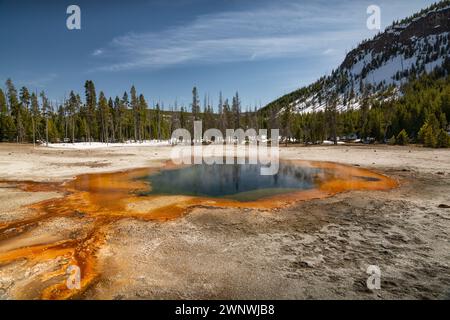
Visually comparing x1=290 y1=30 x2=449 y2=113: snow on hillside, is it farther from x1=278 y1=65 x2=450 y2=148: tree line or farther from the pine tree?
the pine tree

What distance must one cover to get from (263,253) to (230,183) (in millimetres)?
14079

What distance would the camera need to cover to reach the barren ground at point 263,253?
6.40 meters

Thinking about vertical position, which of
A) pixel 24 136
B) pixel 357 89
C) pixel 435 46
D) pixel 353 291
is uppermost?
pixel 435 46

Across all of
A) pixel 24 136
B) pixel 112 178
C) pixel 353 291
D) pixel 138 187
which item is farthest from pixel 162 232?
pixel 24 136

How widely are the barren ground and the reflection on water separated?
4984 mm

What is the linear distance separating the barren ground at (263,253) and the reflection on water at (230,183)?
16.4 feet

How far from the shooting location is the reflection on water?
18500 millimetres

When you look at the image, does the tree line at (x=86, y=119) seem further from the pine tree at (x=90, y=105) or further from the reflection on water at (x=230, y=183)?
the reflection on water at (x=230, y=183)

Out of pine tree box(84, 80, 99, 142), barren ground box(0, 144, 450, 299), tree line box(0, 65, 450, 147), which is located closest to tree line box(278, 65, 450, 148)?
tree line box(0, 65, 450, 147)

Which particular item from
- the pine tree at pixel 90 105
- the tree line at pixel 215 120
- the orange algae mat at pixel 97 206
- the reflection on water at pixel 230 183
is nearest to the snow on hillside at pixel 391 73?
the tree line at pixel 215 120

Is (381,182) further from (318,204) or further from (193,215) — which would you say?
(193,215)

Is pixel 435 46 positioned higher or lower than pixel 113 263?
higher

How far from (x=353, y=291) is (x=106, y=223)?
386 inches

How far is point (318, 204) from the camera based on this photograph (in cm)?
1426
